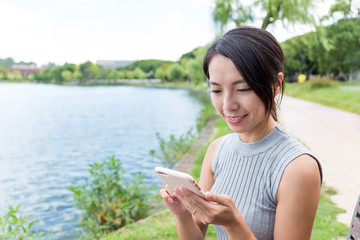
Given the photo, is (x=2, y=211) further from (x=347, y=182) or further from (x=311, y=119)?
(x=311, y=119)

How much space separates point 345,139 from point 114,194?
6.18 m

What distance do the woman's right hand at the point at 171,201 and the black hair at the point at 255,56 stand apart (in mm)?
436

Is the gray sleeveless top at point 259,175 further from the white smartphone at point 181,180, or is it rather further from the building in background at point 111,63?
the building in background at point 111,63

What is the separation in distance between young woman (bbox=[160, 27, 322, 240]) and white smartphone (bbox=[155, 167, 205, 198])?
22mm

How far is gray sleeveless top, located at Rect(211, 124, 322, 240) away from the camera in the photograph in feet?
4.00

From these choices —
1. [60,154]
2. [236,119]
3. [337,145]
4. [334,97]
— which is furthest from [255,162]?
[334,97]

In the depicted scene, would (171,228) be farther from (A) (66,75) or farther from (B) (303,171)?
(A) (66,75)

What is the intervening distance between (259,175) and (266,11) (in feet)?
27.3

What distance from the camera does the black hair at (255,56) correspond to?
116cm

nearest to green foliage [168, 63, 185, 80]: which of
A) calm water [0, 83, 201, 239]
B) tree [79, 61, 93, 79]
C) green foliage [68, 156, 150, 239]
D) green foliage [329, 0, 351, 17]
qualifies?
tree [79, 61, 93, 79]

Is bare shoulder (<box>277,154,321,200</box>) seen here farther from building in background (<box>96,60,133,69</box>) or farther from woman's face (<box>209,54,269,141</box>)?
building in background (<box>96,60,133,69</box>)

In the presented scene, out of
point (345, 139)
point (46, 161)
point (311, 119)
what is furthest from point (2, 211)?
point (311, 119)

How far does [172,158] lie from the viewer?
8578 mm

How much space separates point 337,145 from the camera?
7.84 m
